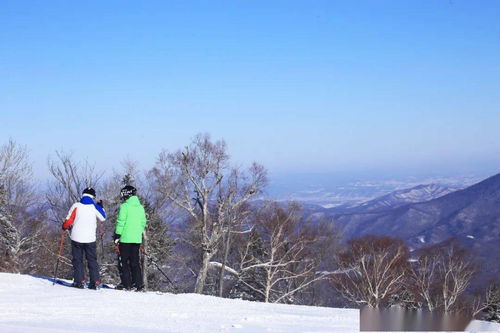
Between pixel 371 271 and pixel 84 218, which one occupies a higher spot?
pixel 84 218

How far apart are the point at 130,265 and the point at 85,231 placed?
120cm

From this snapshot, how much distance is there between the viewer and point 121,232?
11578 millimetres

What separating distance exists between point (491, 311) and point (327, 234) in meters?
14.8

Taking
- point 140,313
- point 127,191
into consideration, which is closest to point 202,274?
point 127,191

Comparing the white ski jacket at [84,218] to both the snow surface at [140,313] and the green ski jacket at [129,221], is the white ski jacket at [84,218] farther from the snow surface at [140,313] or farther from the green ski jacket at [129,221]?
the snow surface at [140,313]

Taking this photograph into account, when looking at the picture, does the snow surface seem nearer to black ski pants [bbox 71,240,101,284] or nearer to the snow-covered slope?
the snow-covered slope

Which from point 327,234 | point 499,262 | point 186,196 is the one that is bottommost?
point 499,262

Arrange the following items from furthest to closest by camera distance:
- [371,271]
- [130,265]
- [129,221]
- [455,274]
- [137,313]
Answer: [455,274], [371,271], [130,265], [129,221], [137,313]

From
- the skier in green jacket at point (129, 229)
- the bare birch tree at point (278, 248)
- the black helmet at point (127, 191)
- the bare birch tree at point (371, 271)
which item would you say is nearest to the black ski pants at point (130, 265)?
the skier in green jacket at point (129, 229)

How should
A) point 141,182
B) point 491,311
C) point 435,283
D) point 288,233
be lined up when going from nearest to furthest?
point 141,182 → point 491,311 → point 288,233 → point 435,283

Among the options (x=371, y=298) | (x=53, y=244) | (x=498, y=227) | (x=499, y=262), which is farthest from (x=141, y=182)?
(x=498, y=227)

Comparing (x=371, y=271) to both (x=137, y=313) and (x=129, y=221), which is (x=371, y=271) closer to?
(x=129, y=221)

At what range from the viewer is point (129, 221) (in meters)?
11.5

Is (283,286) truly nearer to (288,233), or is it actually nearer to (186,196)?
(288,233)
